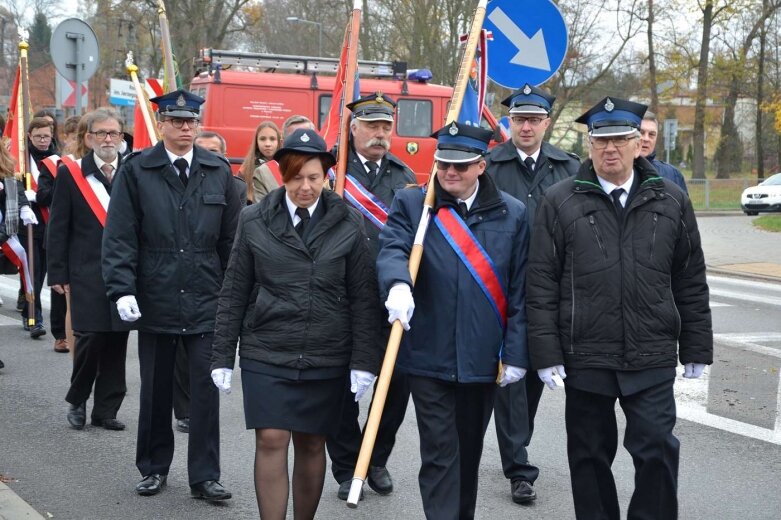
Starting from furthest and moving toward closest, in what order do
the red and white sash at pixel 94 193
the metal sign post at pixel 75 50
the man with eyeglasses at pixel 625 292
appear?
the metal sign post at pixel 75 50
the red and white sash at pixel 94 193
the man with eyeglasses at pixel 625 292

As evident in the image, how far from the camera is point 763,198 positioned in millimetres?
33281

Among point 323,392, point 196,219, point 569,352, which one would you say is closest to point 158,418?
point 196,219

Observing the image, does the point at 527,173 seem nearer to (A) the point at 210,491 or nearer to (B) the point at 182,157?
Result: (B) the point at 182,157

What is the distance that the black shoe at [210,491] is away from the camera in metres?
5.72

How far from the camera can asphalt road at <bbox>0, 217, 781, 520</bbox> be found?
568 cm

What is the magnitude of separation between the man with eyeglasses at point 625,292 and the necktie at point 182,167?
2.06 m

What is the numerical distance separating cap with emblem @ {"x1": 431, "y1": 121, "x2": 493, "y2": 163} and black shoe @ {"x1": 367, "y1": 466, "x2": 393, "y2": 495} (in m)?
1.95

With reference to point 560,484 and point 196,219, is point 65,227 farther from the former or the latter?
point 560,484

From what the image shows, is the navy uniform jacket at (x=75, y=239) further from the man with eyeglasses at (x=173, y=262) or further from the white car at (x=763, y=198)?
the white car at (x=763, y=198)

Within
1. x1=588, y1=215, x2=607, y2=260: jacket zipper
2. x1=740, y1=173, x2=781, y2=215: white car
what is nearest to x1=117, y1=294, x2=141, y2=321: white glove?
x1=588, y1=215, x2=607, y2=260: jacket zipper

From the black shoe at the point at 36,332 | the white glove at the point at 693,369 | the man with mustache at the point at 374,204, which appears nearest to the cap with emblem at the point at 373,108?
the man with mustache at the point at 374,204

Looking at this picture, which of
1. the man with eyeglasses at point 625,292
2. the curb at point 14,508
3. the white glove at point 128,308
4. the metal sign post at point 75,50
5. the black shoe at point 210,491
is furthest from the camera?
the metal sign post at point 75,50

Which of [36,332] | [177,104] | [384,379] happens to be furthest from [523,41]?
[36,332]

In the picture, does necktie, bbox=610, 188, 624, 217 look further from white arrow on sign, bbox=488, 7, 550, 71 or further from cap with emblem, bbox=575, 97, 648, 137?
white arrow on sign, bbox=488, 7, 550, 71
